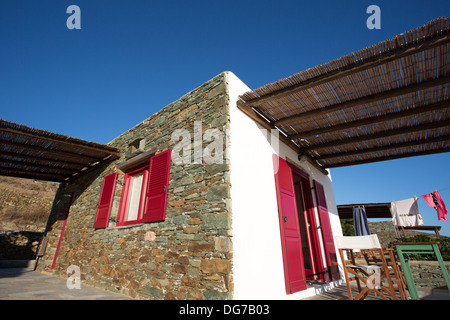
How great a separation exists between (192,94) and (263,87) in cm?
137

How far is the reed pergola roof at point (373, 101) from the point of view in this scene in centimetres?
257

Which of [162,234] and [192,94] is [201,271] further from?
[192,94]

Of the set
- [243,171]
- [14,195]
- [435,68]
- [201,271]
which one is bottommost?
[201,271]

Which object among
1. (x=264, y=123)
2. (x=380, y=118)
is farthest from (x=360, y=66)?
(x=264, y=123)

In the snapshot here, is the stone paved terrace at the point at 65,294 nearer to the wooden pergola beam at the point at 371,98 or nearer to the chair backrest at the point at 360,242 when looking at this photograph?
the chair backrest at the point at 360,242

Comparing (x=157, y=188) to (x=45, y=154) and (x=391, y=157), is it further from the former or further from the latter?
(x=391, y=157)

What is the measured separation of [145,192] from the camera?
4.45 m

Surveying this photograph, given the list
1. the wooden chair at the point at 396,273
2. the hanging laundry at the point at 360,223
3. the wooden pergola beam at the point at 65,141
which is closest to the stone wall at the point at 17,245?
the wooden pergola beam at the point at 65,141

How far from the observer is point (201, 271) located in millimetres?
2678

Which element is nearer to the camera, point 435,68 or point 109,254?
point 435,68

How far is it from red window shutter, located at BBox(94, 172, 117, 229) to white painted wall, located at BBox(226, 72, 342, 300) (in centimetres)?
338

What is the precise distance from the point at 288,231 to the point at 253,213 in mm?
1107
